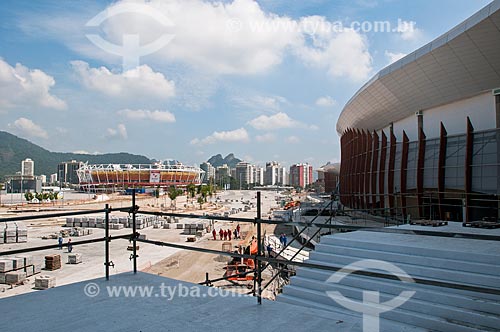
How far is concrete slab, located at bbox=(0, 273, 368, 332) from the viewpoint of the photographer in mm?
3370

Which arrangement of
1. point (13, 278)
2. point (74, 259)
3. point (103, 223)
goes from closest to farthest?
point (13, 278), point (74, 259), point (103, 223)

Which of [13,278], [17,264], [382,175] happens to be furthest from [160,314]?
[382,175]

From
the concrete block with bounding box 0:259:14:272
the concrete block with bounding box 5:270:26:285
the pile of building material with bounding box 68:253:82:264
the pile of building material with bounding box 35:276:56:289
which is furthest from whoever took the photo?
the pile of building material with bounding box 68:253:82:264

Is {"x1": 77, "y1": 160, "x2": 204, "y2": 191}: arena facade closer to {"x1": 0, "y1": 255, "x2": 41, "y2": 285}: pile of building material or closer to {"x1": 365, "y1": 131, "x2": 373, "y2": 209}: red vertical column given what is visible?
{"x1": 365, "y1": 131, "x2": 373, "y2": 209}: red vertical column

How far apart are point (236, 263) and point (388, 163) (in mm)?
17255

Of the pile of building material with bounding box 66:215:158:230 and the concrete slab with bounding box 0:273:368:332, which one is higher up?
the concrete slab with bounding box 0:273:368:332

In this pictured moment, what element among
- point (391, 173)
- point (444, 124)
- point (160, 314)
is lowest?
point (160, 314)

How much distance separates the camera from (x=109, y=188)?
424 feet

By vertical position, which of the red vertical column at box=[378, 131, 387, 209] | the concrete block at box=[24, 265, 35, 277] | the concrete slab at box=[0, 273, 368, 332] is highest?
the red vertical column at box=[378, 131, 387, 209]

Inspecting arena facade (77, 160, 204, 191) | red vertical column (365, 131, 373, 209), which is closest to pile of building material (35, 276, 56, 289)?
red vertical column (365, 131, 373, 209)

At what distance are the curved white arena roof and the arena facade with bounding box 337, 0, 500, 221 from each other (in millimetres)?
54

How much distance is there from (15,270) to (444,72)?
95.1ft

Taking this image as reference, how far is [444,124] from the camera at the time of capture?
26875 mm

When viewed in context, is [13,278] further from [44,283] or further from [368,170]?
[368,170]
